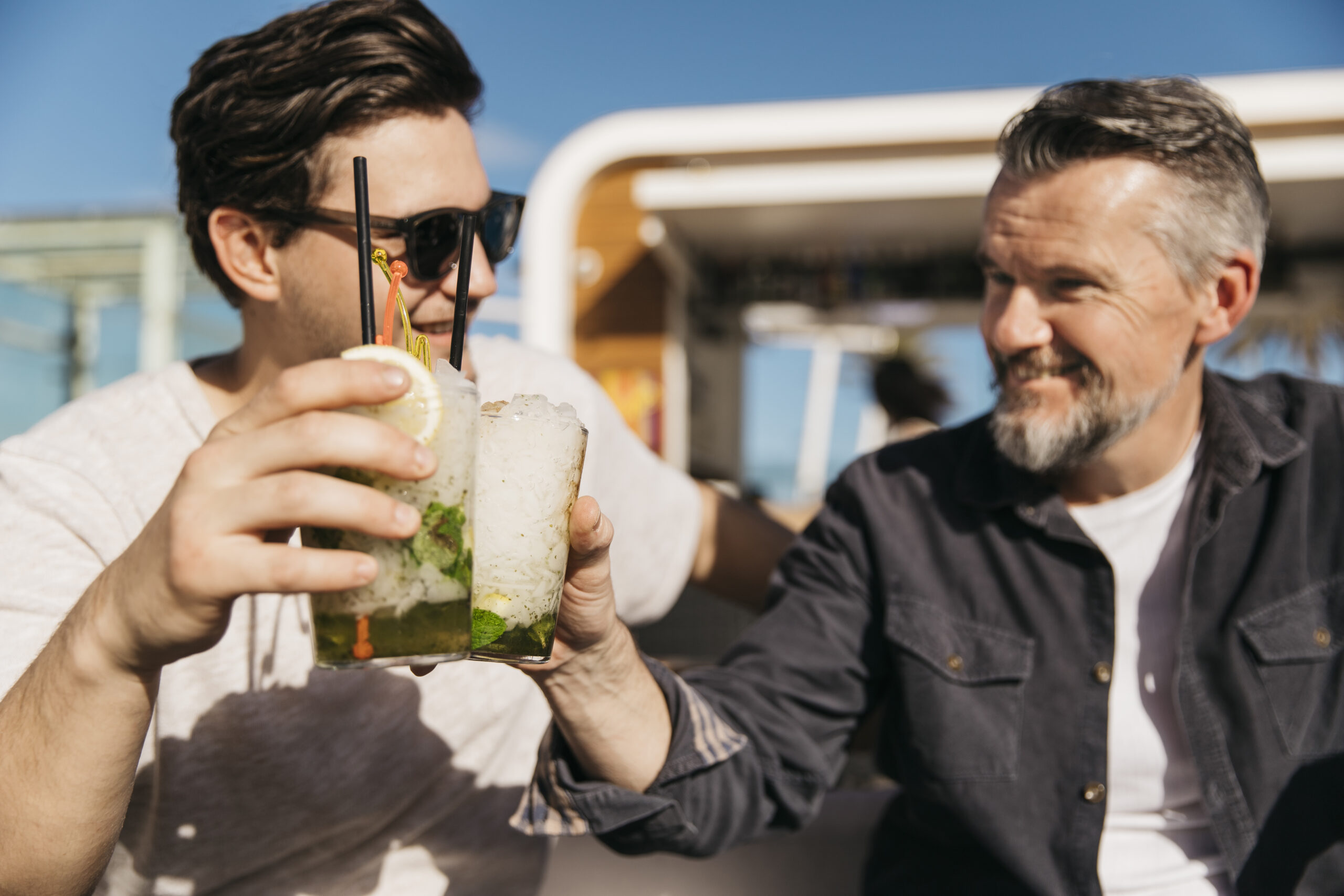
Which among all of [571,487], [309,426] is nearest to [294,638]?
[571,487]

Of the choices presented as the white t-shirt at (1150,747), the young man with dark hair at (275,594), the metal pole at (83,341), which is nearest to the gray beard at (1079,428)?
the white t-shirt at (1150,747)

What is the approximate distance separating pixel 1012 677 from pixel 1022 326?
0.66 m

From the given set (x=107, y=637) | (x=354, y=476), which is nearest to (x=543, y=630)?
(x=354, y=476)

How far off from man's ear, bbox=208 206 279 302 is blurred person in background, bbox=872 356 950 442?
3699mm

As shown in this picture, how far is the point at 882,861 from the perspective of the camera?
184 centimetres

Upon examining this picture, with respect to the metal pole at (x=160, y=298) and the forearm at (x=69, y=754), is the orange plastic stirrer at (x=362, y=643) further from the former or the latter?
the metal pole at (x=160, y=298)

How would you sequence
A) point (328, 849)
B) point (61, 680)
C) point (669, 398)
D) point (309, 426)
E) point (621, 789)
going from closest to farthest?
point (309, 426), point (61, 680), point (621, 789), point (328, 849), point (669, 398)

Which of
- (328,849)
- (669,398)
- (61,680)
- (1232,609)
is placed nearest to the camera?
(61,680)

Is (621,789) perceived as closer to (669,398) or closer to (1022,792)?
(1022,792)

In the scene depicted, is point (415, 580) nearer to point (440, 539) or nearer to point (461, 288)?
point (440, 539)

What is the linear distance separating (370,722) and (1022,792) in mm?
1136

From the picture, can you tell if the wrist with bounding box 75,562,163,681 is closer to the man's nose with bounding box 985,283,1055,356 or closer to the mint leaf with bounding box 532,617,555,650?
the mint leaf with bounding box 532,617,555,650

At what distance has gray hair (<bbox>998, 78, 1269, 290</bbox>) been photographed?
1859mm

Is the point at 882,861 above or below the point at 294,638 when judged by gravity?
below
